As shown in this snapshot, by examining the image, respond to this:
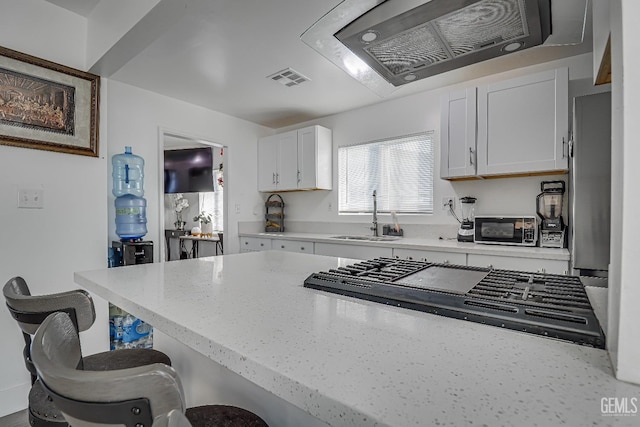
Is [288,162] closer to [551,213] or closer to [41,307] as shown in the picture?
[551,213]

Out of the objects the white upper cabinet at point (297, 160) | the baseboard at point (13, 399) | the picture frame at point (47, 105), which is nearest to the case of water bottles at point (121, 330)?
the baseboard at point (13, 399)

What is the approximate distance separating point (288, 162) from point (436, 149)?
1762 mm

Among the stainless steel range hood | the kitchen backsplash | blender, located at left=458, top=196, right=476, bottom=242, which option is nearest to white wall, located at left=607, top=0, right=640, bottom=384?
the stainless steel range hood

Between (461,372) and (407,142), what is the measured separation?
10.3 ft

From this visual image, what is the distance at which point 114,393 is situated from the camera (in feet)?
1.49

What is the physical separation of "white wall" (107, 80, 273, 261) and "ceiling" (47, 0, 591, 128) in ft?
0.44

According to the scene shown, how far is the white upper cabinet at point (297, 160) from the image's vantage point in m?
3.81

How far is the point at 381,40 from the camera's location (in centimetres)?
101

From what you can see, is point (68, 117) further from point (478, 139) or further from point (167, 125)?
point (478, 139)

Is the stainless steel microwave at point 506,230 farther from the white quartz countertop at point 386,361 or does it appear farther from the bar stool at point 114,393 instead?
the bar stool at point 114,393

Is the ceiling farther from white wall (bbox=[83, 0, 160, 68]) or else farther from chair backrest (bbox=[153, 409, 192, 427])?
chair backrest (bbox=[153, 409, 192, 427])

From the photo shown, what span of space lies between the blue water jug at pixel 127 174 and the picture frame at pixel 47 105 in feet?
1.28

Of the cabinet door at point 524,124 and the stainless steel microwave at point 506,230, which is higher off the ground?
the cabinet door at point 524,124

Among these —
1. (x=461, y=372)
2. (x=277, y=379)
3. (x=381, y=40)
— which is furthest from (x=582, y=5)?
(x=277, y=379)
